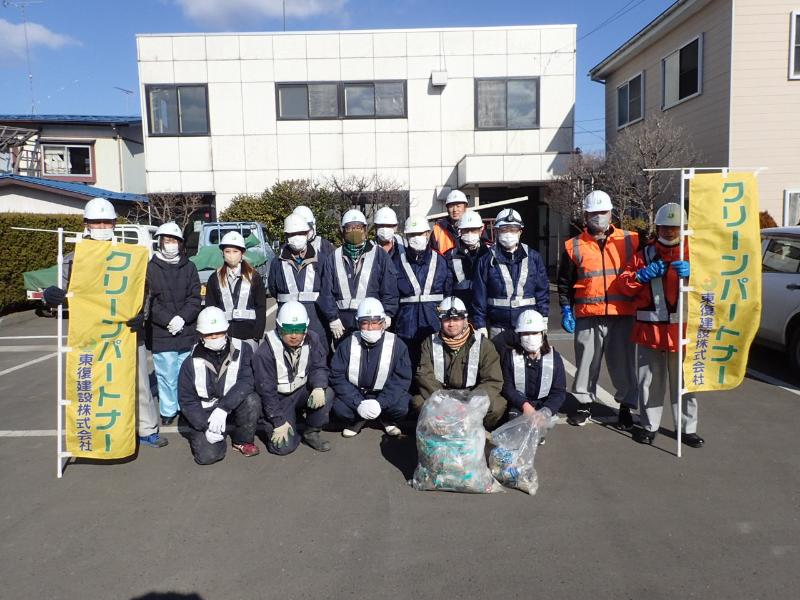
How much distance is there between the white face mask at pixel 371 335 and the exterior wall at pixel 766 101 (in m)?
11.7

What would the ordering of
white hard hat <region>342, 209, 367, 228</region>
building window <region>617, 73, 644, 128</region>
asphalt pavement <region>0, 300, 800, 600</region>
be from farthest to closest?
building window <region>617, 73, 644, 128</region> → white hard hat <region>342, 209, 367, 228</region> → asphalt pavement <region>0, 300, 800, 600</region>

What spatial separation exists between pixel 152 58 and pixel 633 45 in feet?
51.1

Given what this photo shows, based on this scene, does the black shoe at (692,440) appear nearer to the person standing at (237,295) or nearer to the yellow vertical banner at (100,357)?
the person standing at (237,295)

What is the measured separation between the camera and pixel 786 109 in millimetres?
13336

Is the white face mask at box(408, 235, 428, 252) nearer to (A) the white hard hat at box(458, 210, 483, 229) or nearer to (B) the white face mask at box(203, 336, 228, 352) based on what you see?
(A) the white hard hat at box(458, 210, 483, 229)

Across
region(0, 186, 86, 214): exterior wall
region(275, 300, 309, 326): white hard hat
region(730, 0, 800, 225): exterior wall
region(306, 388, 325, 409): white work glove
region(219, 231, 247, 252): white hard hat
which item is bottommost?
region(306, 388, 325, 409): white work glove

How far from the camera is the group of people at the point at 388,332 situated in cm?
495

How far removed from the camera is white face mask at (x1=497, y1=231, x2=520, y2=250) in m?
5.53

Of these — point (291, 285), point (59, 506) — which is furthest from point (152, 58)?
point (59, 506)

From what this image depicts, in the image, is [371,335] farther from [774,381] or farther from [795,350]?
[795,350]

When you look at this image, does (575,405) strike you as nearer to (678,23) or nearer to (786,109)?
(786,109)

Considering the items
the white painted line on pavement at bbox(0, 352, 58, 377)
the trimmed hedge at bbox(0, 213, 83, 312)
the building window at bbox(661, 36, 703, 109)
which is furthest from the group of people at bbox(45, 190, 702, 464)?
Answer: the building window at bbox(661, 36, 703, 109)

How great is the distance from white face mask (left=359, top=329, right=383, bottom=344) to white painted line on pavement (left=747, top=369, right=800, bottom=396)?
4.59 meters

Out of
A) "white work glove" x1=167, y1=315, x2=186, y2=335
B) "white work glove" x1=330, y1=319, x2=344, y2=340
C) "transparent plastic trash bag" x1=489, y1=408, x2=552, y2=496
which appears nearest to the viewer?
"transparent plastic trash bag" x1=489, y1=408, x2=552, y2=496
